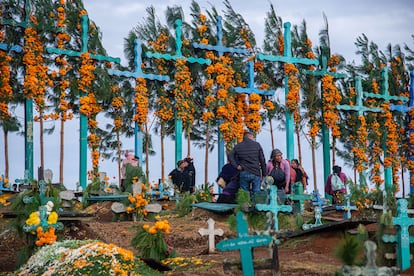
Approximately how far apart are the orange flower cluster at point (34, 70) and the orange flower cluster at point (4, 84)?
53 centimetres

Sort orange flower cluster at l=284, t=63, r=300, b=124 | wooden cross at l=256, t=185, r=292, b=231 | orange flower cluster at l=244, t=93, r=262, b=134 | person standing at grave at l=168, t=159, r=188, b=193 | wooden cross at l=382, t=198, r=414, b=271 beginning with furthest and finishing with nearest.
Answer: orange flower cluster at l=244, t=93, r=262, b=134, orange flower cluster at l=284, t=63, r=300, b=124, person standing at grave at l=168, t=159, r=188, b=193, wooden cross at l=256, t=185, r=292, b=231, wooden cross at l=382, t=198, r=414, b=271

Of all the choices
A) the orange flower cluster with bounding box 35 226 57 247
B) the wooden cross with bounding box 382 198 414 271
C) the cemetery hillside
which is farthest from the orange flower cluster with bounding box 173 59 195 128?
the wooden cross with bounding box 382 198 414 271

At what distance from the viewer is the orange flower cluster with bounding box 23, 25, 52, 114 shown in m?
23.0

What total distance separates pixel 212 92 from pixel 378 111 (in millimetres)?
6973

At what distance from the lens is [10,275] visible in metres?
9.27

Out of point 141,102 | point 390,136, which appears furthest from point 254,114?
point 390,136

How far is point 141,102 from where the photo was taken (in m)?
24.1

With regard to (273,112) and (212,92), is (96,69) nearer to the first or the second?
(212,92)

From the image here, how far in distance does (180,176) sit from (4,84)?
20.9ft

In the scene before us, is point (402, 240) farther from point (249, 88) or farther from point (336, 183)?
point (249, 88)

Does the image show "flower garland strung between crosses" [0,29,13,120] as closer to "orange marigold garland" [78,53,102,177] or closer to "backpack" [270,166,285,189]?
"orange marigold garland" [78,53,102,177]

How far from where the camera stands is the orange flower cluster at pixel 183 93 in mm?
24969

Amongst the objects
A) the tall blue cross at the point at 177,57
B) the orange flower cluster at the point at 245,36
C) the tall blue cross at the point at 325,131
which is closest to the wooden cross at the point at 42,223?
the tall blue cross at the point at 177,57

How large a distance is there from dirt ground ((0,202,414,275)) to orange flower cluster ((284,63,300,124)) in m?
11.4
